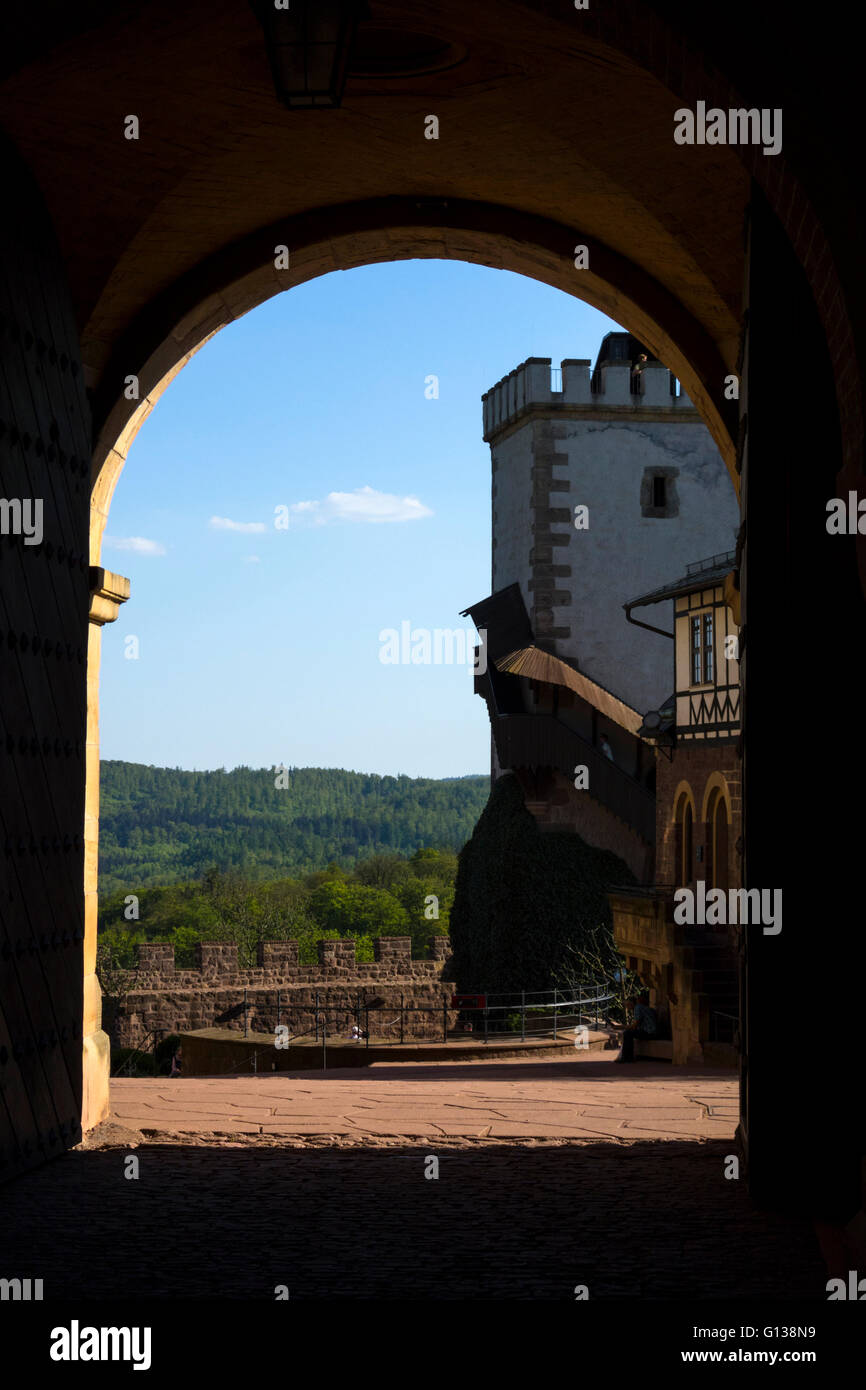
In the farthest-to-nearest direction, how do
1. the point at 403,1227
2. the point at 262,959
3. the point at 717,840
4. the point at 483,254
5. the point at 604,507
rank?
the point at 604,507
the point at 262,959
the point at 717,840
the point at 483,254
the point at 403,1227

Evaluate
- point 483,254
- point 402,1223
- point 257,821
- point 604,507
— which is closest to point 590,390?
point 604,507

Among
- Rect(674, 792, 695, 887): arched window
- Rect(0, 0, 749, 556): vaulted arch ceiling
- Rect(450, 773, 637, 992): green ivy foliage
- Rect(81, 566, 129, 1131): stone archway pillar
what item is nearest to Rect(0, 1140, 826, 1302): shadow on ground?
Rect(81, 566, 129, 1131): stone archway pillar

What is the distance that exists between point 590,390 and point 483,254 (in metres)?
26.4

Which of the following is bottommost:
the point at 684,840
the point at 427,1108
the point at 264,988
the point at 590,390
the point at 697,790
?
the point at 264,988

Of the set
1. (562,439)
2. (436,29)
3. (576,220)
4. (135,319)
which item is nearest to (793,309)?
(436,29)

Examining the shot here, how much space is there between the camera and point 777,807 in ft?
15.9

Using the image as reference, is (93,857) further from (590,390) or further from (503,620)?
(590,390)

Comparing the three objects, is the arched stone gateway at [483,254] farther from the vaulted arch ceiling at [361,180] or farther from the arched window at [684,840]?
the arched window at [684,840]

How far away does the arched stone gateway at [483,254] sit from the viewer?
4.11 metres

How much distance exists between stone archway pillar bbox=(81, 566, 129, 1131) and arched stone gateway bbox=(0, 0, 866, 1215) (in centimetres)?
2

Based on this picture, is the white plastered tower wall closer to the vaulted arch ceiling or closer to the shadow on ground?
the vaulted arch ceiling

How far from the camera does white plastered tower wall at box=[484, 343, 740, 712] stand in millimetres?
31859

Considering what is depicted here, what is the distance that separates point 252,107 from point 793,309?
7.82ft

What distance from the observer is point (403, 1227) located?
172 inches
